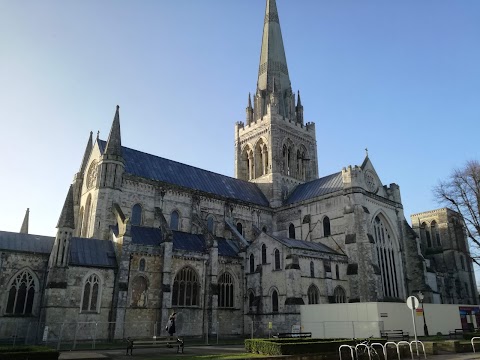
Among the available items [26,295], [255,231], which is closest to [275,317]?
[255,231]

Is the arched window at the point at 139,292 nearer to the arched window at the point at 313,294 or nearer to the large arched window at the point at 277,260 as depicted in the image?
the large arched window at the point at 277,260

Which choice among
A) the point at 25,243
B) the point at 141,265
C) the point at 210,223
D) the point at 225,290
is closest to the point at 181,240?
the point at 141,265

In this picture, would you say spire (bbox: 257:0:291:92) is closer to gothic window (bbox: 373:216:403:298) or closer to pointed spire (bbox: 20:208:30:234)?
gothic window (bbox: 373:216:403:298)

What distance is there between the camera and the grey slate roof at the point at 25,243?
28.0 m

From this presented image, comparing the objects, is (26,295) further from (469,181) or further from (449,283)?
(449,283)

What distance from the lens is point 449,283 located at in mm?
51500

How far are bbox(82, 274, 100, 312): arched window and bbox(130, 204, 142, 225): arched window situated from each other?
291 inches

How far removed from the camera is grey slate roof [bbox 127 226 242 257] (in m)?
31.0

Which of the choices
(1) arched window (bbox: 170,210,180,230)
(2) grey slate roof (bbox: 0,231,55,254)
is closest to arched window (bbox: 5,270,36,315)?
(2) grey slate roof (bbox: 0,231,55,254)

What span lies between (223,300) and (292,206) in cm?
1504

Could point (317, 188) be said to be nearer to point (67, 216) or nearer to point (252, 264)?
point (252, 264)

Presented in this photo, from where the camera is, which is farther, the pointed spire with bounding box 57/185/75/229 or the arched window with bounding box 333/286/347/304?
the arched window with bounding box 333/286/347/304

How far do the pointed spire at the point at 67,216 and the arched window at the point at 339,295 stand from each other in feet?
73.7

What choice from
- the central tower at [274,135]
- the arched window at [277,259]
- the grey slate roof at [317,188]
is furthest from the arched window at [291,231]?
the arched window at [277,259]
